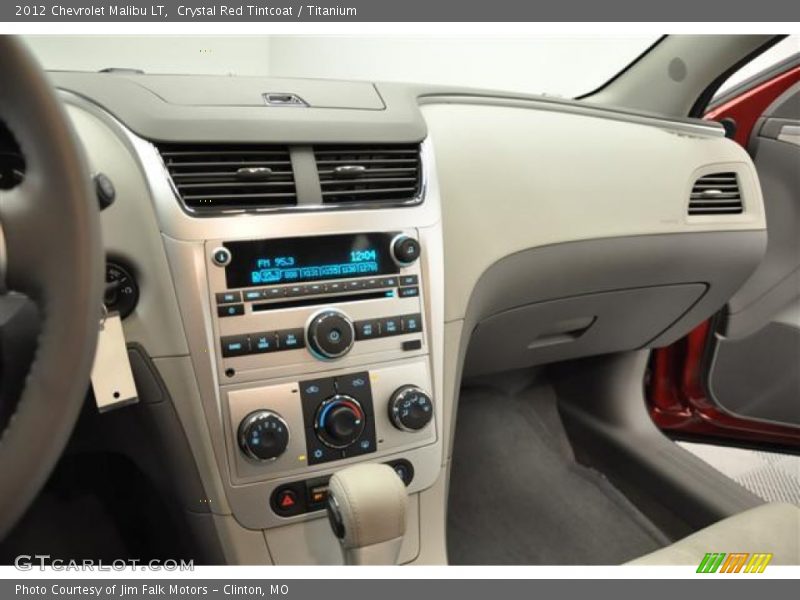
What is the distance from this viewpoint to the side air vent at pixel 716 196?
1.20 m

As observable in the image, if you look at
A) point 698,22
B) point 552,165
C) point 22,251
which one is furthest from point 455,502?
point 22,251

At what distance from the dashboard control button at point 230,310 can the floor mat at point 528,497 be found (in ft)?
2.64

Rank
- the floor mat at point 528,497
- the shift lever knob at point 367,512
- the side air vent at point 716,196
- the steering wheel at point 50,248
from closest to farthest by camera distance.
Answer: the steering wheel at point 50,248 < the shift lever knob at point 367,512 < the side air vent at point 716,196 < the floor mat at point 528,497

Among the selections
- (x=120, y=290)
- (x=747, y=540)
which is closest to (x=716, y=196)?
(x=747, y=540)

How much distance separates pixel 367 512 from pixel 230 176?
0.44m

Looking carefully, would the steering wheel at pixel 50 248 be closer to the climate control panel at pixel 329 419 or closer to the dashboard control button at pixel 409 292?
the climate control panel at pixel 329 419

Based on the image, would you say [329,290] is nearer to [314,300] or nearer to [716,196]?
[314,300]

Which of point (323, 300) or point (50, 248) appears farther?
point (323, 300)

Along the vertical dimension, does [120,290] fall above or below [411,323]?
above

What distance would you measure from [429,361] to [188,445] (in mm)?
341

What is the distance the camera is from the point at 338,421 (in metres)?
0.82

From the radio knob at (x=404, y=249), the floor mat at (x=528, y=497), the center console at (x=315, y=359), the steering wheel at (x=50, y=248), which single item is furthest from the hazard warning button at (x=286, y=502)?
the floor mat at (x=528, y=497)

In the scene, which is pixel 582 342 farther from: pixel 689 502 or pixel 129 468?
pixel 129 468

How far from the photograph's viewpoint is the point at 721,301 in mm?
1367
